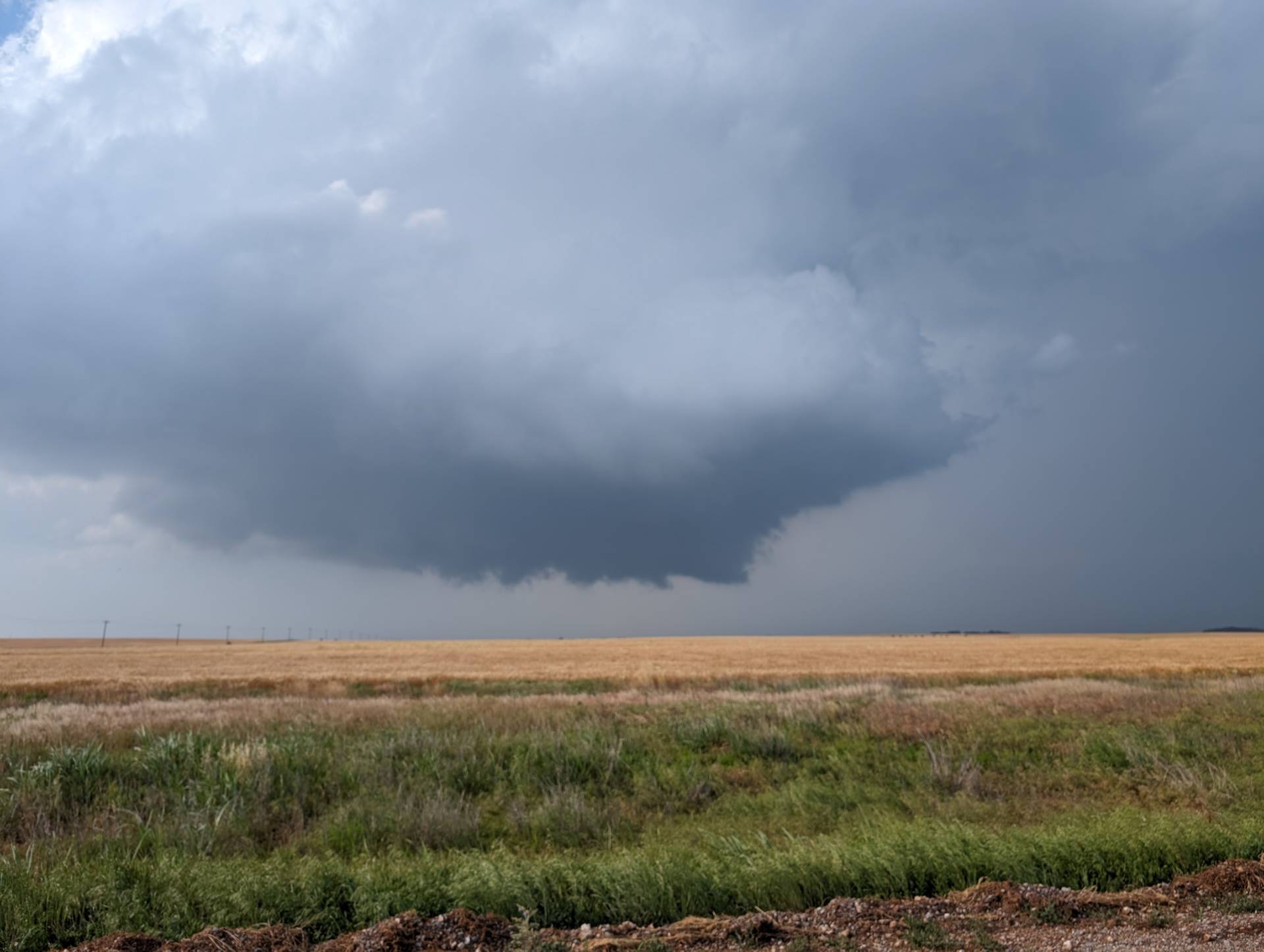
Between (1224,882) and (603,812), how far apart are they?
25.4ft

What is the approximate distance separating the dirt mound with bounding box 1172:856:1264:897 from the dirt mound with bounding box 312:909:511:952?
5639mm

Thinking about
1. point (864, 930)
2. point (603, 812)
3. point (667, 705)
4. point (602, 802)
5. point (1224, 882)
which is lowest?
point (667, 705)

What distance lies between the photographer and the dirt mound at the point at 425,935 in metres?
5.54

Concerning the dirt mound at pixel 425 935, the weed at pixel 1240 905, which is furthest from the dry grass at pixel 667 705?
the dirt mound at pixel 425 935

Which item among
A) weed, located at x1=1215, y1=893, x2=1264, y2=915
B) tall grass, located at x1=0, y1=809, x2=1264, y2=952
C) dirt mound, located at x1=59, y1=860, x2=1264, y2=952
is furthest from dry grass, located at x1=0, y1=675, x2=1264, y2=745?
dirt mound, located at x1=59, y1=860, x2=1264, y2=952

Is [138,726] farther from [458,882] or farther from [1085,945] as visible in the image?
[1085,945]

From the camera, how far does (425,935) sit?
568cm

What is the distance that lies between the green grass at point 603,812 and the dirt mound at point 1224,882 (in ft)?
1.56

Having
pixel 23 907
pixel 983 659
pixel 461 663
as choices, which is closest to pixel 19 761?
pixel 23 907

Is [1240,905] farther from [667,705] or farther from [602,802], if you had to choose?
[667,705]

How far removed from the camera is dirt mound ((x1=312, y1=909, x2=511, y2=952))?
554 centimetres

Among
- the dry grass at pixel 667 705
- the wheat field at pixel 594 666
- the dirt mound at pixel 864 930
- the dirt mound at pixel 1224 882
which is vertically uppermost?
the dirt mound at pixel 864 930

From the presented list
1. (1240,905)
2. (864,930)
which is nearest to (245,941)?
(864,930)

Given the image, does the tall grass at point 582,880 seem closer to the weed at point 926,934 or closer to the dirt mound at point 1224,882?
the dirt mound at point 1224,882
